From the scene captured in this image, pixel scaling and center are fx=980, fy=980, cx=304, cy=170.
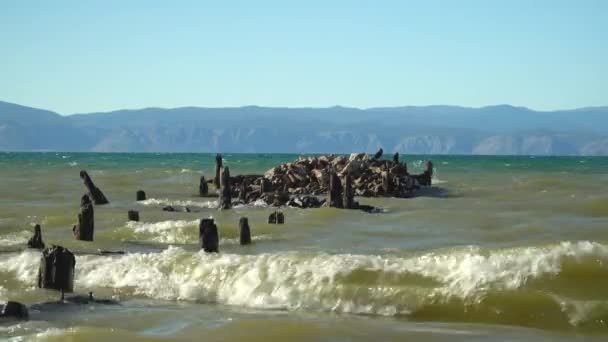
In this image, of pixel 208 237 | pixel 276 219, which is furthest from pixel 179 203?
pixel 208 237

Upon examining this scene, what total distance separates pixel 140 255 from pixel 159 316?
480 cm

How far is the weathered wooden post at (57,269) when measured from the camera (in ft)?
52.6

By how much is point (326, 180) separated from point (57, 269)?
1051 inches

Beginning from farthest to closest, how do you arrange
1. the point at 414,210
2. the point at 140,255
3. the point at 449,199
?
the point at 449,199 → the point at 414,210 → the point at 140,255

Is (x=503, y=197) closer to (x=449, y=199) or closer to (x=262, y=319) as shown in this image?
(x=449, y=199)

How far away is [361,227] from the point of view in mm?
28203

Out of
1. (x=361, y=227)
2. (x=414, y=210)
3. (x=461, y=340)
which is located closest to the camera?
(x=461, y=340)

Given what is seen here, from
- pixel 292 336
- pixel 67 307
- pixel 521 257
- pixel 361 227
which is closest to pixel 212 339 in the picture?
pixel 292 336

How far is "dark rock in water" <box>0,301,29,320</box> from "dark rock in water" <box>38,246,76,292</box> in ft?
7.12

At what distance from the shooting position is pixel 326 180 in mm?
42312

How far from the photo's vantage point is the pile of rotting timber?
132ft

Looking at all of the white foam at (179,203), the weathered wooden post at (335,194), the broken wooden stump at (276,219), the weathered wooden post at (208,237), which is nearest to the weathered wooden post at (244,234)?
the weathered wooden post at (208,237)

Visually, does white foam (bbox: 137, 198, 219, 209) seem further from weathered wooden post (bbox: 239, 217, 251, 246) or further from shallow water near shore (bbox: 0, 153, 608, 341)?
weathered wooden post (bbox: 239, 217, 251, 246)

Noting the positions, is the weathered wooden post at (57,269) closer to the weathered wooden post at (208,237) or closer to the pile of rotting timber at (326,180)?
the weathered wooden post at (208,237)
